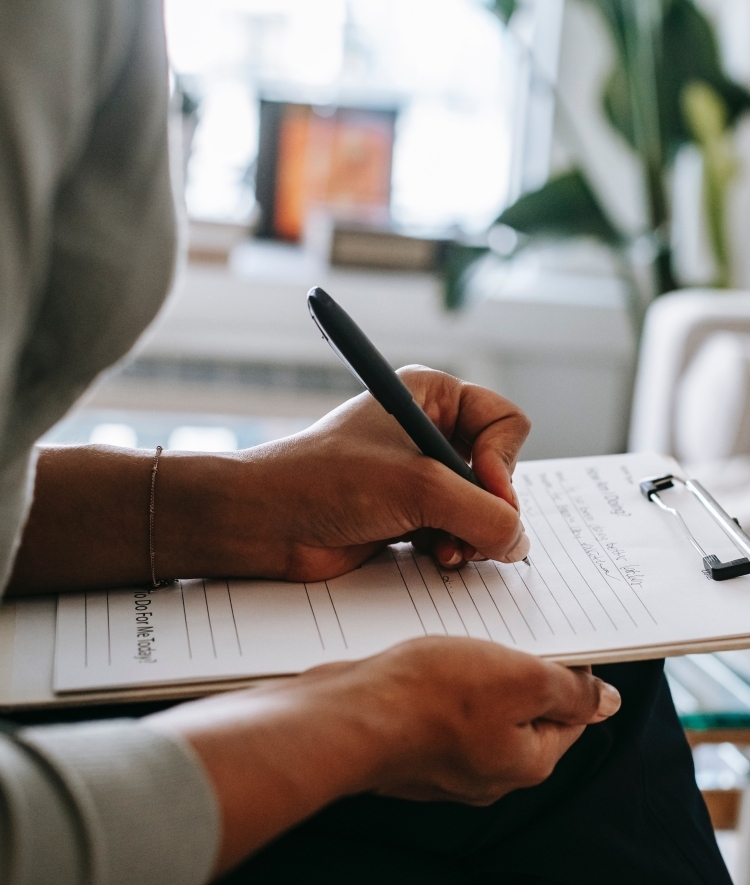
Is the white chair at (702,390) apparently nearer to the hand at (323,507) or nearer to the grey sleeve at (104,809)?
the hand at (323,507)

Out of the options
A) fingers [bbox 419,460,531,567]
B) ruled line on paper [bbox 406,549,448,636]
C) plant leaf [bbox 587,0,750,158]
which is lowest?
ruled line on paper [bbox 406,549,448,636]

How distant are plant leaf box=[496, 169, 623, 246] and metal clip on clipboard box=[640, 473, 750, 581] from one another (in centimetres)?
122

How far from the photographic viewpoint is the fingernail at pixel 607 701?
1.60 feet

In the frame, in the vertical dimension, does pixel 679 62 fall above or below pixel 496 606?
above

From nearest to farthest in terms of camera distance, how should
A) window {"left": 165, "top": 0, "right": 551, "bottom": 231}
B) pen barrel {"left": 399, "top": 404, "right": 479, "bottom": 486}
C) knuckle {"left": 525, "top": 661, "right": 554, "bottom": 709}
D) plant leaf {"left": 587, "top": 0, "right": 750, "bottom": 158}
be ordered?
knuckle {"left": 525, "top": 661, "right": 554, "bottom": 709}, pen barrel {"left": 399, "top": 404, "right": 479, "bottom": 486}, plant leaf {"left": 587, "top": 0, "right": 750, "bottom": 158}, window {"left": 165, "top": 0, "right": 551, "bottom": 231}

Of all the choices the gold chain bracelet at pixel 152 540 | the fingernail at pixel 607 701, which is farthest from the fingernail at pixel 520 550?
the gold chain bracelet at pixel 152 540

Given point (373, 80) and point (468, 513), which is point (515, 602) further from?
point (373, 80)

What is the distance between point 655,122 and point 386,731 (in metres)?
1.69

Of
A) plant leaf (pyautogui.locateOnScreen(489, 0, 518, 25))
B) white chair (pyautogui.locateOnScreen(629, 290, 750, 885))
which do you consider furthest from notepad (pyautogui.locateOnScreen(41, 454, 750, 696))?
plant leaf (pyautogui.locateOnScreen(489, 0, 518, 25))

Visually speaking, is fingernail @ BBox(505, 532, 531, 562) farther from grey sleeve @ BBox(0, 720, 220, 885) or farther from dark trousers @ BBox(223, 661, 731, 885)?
grey sleeve @ BBox(0, 720, 220, 885)

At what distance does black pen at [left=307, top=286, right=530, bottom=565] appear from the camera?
53cm

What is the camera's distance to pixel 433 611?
0.53 meters

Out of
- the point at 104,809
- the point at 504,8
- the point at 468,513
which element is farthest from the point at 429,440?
the point at 504,8

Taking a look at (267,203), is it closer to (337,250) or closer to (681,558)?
(337,250)
